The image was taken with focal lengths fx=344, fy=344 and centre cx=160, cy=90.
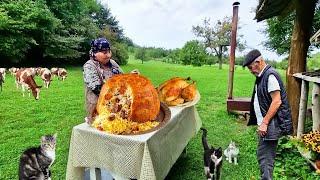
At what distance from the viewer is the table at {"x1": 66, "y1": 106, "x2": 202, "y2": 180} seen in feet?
10.8

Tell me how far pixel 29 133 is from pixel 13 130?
1.76 ft

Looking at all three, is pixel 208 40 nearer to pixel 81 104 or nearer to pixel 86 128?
pixel 81 104

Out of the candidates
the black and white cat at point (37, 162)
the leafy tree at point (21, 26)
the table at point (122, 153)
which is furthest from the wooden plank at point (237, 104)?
the leafy tree at point (21, 26)

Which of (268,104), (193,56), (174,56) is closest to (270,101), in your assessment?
(268,104)

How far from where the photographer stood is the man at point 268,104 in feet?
12.4

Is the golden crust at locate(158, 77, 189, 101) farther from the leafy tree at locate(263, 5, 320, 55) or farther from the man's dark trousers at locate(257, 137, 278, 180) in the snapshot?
the leafy tree at locate(263, 5, 320, 55)

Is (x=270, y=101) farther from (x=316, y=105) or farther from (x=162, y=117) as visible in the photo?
(x=316, y=105)

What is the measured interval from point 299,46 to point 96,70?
4.67 meters

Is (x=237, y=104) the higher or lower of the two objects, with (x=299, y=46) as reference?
lower

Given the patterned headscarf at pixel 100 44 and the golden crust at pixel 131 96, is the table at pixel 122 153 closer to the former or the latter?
the golden crust at pixel 131 96

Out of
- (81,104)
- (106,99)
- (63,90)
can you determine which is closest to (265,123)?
(106,99)

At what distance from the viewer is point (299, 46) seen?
702cm

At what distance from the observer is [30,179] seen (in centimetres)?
420

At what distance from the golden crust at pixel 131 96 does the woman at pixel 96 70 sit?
0.59m
